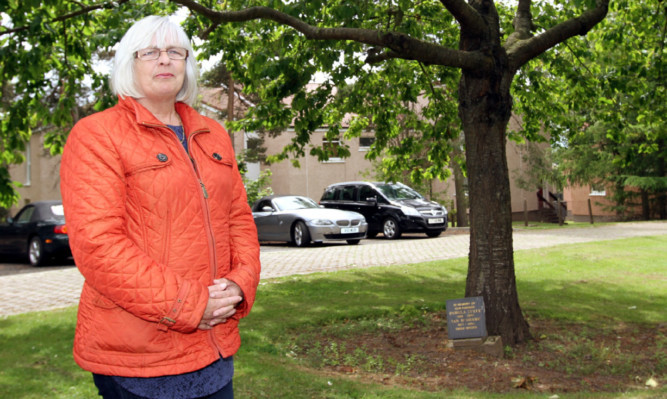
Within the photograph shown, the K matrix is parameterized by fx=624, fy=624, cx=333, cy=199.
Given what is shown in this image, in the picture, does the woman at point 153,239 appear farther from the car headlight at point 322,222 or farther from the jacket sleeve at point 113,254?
the car headlight at point 322,222

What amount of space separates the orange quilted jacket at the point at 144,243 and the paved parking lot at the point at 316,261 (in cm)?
760

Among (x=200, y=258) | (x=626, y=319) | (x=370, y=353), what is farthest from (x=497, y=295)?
(x=200, y=258)

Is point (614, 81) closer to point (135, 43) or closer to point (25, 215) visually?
point (135, 43)

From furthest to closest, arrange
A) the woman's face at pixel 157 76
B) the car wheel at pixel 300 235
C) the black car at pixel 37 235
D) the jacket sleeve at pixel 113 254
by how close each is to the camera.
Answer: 1. the car wheel at pixel 300 235
2. the black car at pixel 37 235
3. the woman's face at pixel 157 76
4. the jacket sleeve at pixel 113 254

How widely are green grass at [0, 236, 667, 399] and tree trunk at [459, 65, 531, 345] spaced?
4.58ft

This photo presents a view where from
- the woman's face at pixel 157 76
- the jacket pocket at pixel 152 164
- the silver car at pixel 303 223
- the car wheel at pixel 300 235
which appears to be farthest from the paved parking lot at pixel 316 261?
the jacket pocket at pixel 152 164

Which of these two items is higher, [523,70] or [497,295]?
[523,70]

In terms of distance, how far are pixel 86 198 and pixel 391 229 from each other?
1914 centimetres

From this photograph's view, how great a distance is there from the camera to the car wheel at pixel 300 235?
59.7 ft

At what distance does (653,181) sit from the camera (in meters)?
31.9

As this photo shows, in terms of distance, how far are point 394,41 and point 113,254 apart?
4587mm

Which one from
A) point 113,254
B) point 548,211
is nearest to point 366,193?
point 113,254

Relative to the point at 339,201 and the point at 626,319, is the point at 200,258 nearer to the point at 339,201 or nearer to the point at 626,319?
the point at 626,319

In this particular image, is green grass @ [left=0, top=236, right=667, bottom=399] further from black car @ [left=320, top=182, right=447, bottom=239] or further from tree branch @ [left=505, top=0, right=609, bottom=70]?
black car @ [left=320, top=182, right=447, bottom=239]
